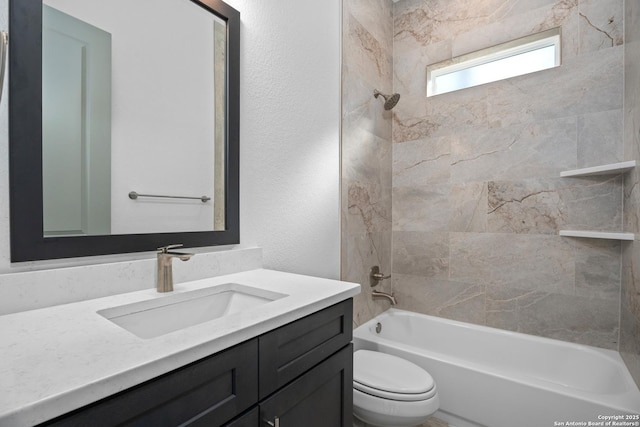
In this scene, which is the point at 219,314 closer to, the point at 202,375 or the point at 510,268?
the point at 202,375

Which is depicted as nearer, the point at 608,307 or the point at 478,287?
the point at 608,307

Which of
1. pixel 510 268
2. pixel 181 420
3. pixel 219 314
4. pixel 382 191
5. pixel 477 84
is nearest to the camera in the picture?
pixel 181 420

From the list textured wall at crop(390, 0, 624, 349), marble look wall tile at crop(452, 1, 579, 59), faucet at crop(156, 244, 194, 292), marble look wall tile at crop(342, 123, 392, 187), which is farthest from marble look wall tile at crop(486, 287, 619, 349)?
faucet at crop(156, 244, 194, 292)

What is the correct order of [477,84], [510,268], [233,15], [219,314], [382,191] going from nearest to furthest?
[219,314], [233,15], [510,268], [477,84], [382,191]

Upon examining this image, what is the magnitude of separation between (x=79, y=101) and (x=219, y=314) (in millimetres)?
780

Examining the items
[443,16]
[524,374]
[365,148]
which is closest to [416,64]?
[443,16]

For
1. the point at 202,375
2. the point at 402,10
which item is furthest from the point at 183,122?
the point at 402,10

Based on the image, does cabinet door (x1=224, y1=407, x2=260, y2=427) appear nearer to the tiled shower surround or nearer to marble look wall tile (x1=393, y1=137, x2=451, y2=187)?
the tiled shower surround

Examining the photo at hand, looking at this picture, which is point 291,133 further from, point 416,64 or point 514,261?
point 514,261

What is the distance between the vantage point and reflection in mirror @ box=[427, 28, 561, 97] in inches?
78.6

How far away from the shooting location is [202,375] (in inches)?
23.5

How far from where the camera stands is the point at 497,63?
219 centimetres

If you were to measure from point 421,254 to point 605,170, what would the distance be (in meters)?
1.20

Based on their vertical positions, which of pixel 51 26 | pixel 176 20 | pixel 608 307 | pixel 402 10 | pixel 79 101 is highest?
pixel 402 10
